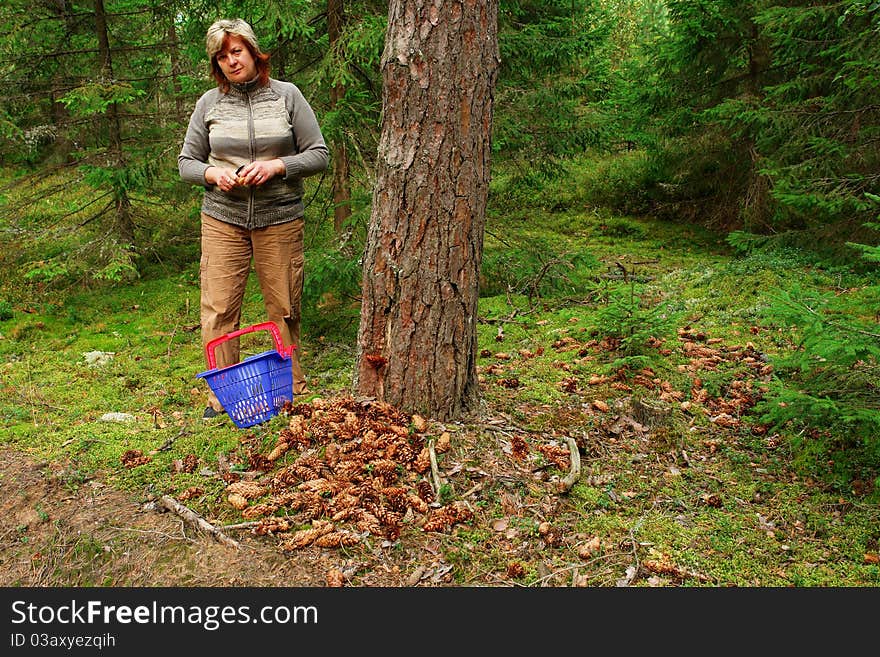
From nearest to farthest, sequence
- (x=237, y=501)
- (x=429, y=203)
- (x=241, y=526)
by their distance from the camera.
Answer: (x=241, y=526) < (x=237, y=501) < (x=429, y=203)

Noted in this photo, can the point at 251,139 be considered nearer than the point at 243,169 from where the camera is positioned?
No

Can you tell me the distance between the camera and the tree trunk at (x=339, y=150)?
20.4 feet

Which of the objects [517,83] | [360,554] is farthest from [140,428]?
[517,83]

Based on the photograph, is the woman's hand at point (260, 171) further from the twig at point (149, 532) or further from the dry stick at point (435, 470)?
the twig at point (149, 532)

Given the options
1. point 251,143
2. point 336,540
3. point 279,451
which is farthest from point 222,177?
point 336,540

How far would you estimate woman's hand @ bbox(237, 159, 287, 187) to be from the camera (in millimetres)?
3729

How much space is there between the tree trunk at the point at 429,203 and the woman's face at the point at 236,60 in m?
1.03

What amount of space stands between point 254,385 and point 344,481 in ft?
3.03

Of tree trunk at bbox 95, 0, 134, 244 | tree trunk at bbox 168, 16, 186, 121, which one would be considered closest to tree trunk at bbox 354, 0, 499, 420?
tree trunk at bbox 168, 16, 186, 121

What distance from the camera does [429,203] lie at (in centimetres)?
318

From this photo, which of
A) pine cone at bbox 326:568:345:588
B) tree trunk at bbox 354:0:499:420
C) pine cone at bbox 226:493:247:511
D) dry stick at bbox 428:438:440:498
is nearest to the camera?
pine cone at bbox 326:568:345:588

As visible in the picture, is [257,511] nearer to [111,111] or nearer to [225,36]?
[225,36]

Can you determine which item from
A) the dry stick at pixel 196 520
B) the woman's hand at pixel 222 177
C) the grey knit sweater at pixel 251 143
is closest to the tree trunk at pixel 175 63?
the grey knit sweater at pixel 251 143

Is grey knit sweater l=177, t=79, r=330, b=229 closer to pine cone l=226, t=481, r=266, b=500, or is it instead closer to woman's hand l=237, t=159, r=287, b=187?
woman's hand l=237, t=159, r=287, b=187
